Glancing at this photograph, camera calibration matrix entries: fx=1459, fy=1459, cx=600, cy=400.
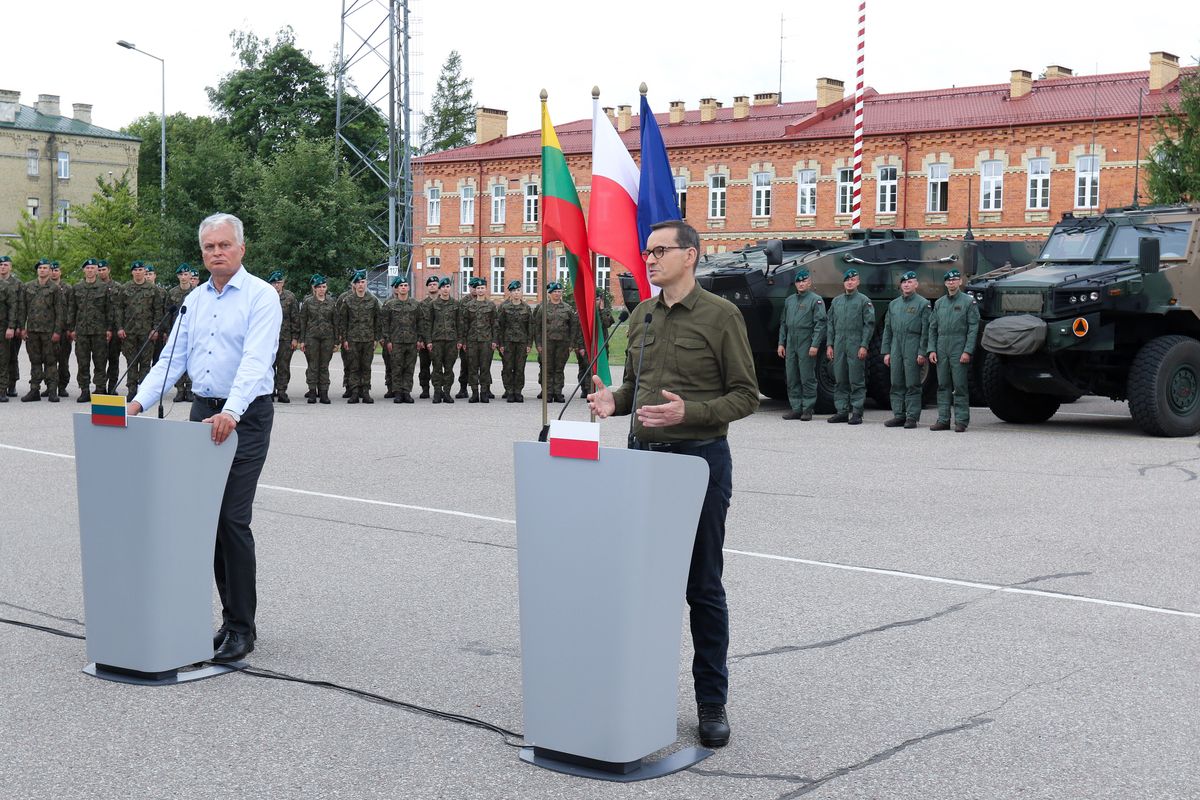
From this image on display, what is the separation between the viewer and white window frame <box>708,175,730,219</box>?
58.3 meters

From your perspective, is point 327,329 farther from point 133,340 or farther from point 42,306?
point 42,306

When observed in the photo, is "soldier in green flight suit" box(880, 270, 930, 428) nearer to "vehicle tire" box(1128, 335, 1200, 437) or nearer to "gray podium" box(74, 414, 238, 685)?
"vehicle tire" box(1128, 335, 1200, 437)

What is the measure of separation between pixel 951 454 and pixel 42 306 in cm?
1332

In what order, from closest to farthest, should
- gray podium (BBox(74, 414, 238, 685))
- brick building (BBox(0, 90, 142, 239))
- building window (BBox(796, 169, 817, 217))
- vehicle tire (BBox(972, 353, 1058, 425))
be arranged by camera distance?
gray podium (BBox(74, 414, 238, 685)) → vehicle tire (BBox(972, 353, 1058, 425)) → building window (BBox(796, 169, 817, 217)) → brick building (BBox(0, 90, 142, 239))

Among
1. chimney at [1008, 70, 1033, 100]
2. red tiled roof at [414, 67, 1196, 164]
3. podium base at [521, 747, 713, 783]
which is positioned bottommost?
podium base at [521, 747, 713, 783]

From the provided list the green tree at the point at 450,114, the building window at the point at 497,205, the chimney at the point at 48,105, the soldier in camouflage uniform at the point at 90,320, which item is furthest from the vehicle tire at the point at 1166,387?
the chimney at the point at 48,105

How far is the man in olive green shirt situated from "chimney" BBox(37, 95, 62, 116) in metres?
98.1

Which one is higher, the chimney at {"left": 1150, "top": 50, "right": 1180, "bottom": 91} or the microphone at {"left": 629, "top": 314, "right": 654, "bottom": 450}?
the chimney at {"left": 1150, "top": 50, "right": 1180, "bottom": 91}

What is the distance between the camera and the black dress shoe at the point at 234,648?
6051 millimetres

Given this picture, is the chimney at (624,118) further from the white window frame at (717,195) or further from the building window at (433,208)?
the building window at (433,208)

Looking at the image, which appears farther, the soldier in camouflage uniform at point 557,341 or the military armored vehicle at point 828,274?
the soldier in camouflage uniform at point 557,341

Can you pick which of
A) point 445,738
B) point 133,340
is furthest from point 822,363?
point 445,738

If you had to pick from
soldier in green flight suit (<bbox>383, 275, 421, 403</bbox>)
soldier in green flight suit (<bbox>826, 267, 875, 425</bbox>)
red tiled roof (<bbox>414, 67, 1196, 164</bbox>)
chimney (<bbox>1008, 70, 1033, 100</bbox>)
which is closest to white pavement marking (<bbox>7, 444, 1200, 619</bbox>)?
soldier in green flight suit (<bbox>826, 267, 875, 425</bbox>)

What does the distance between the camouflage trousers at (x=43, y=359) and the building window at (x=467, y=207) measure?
45.7 m
